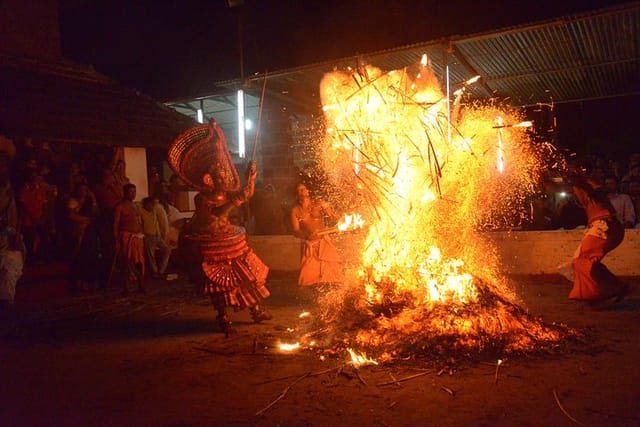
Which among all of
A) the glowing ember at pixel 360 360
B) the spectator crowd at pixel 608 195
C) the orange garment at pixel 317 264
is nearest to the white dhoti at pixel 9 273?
the orange garment at pixel 317 264

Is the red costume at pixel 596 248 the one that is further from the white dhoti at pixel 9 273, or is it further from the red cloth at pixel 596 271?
the white dhoti at pixel 9 273

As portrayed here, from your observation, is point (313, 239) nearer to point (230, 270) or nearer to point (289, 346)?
point (230, 270)

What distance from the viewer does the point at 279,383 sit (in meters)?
4.70

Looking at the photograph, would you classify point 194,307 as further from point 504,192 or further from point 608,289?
point 504,192

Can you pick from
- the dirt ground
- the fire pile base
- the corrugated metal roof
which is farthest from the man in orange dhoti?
the corrugated metal roof

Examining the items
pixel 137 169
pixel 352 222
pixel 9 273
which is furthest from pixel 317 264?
pixel 137 169

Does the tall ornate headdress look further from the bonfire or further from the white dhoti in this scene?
the white dhoti

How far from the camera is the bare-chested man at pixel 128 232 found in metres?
9.21

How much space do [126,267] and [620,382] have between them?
7867mm

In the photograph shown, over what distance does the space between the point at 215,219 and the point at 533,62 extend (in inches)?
287

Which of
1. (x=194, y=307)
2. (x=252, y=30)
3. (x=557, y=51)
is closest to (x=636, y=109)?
(x=557, y=51)

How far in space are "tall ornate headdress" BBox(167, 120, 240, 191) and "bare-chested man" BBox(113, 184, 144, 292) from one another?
3410mm

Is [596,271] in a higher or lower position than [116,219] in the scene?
lower

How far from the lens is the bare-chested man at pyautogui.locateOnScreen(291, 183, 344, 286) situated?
854 centimetres
